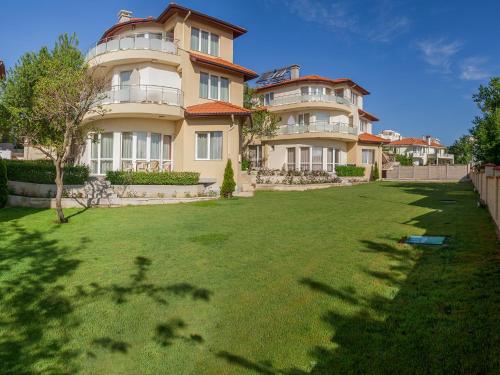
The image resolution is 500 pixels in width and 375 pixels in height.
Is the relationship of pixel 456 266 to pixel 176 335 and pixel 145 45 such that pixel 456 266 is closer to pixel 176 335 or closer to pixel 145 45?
pixel 176 335

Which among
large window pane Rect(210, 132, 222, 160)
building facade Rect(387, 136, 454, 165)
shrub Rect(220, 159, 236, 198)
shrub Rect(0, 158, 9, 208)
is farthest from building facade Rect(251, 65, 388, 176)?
building facade Rect(387, 136, 454, 165)

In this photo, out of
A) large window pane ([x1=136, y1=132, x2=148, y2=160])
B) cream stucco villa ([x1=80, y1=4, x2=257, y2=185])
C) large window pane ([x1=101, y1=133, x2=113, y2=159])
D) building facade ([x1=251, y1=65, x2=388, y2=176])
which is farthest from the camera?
building facade ([x1=251, y1=65, x2=388, y2=176])

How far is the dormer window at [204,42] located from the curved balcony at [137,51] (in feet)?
7.90

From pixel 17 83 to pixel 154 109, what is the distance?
32.3ft

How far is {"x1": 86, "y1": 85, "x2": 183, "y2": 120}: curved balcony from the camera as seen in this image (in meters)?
21.5

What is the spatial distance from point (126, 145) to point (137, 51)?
575 centimetres

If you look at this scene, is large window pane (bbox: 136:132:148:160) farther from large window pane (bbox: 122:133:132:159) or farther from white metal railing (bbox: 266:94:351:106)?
white metal railing (bbox: 266:94:351:106)

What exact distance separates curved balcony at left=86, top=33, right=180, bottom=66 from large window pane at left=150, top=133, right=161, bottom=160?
4.68m

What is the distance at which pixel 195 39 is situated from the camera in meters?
25.2

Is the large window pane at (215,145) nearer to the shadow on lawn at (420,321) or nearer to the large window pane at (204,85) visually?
the large window pane at (204,85)

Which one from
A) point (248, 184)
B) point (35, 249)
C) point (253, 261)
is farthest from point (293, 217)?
point (248, 184)

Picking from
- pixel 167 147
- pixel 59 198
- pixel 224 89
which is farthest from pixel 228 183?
pixel 59 198

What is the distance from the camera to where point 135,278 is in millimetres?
7254

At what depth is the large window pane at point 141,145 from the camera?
22734mm
